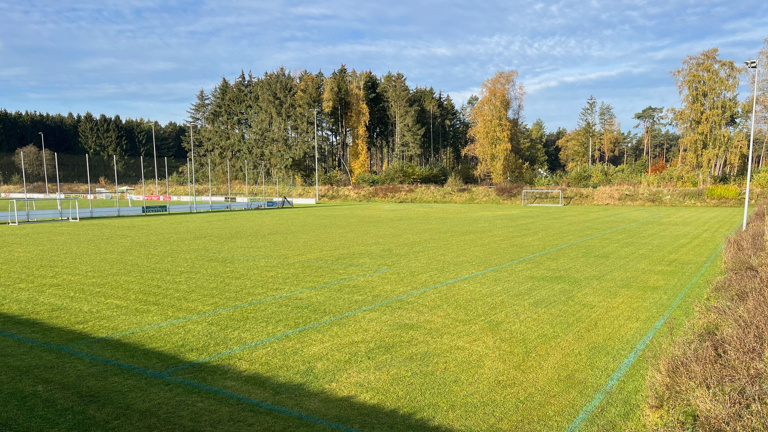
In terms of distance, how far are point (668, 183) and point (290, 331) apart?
40415mm

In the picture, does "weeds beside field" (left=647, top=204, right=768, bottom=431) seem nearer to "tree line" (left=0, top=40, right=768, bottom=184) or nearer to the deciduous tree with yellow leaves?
"tree line" (left=0, top=40, right=768, bottom=184)

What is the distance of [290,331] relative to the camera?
5.70 m

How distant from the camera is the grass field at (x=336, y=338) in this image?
12.1 feet

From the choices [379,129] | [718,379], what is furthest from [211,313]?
[379,129]

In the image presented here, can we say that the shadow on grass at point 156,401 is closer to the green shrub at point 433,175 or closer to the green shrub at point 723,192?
the green shrub at point 723,192

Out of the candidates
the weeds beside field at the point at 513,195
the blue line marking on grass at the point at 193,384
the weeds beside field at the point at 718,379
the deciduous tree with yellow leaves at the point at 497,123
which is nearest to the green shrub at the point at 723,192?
the weeds beside field at the point at 513,195

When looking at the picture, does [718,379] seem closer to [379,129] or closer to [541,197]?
[541,197]

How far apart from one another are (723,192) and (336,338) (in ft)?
119

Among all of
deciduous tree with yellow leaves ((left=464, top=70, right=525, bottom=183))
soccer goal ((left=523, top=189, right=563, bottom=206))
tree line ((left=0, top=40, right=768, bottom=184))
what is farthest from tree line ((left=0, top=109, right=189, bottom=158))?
soccer goal ((left=523, top=189, right=563, bottom=206))

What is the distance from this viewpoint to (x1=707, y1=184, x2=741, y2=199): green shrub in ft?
Answer: 106

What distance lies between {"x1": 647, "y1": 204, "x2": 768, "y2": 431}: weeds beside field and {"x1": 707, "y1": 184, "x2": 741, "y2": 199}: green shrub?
113 feet

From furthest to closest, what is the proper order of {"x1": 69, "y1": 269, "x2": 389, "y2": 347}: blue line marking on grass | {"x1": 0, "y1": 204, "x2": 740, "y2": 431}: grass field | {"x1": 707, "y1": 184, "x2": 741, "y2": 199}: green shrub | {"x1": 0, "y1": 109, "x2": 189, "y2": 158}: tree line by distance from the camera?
{"x1": 0, "y1": 109, "x2": 189, "y2": 158}: tree line < {"x1": 707, "y1": 184, "x2": 741, "y2": 199}: green shrub < {"x1": 69, "y1": 269, "x2": 389, "y2": 347}: blue line marking on grass < {"x1": 0, "y1": 204, "x2": 740, "y2": 431}: grass field

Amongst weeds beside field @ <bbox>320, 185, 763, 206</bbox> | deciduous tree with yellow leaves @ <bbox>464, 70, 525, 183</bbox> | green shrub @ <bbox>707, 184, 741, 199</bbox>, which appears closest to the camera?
green shrub @ <bbox>707, 184, 741, 199</bbox>

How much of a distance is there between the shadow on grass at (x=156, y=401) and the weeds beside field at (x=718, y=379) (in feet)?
4.93
